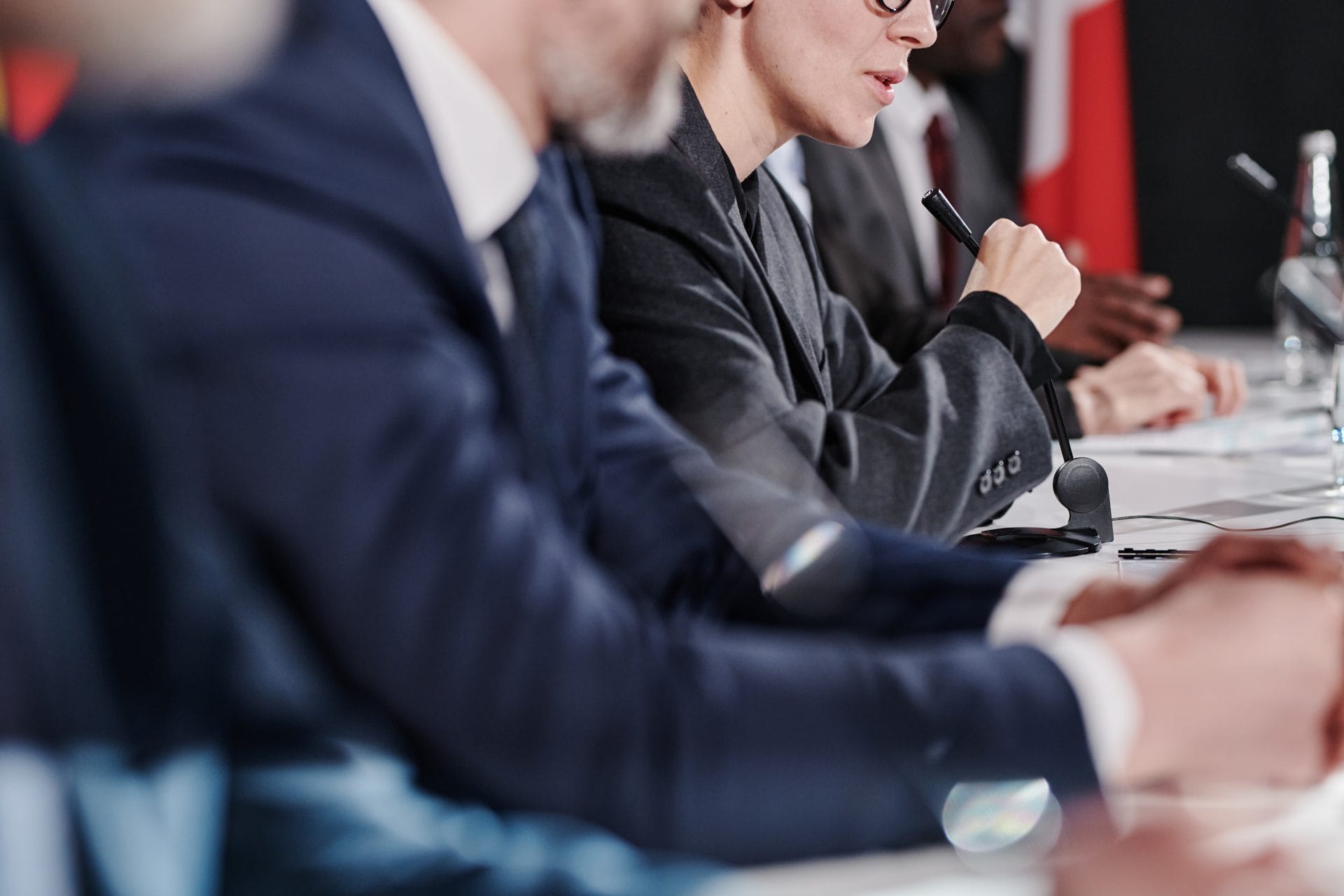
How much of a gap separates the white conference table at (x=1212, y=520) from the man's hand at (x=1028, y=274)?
20 centimetres

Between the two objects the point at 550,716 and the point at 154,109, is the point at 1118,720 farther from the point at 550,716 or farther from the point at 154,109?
the point at 154,109

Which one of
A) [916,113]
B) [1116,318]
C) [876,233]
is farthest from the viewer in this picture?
[916,113]

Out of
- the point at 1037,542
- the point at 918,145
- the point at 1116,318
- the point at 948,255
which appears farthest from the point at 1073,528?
the point at 918,145

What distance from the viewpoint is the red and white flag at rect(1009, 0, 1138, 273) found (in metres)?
3.97

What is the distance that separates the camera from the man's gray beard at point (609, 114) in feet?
1.97

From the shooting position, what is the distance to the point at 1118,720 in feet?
1.60

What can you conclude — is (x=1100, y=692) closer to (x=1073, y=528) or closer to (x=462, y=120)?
(x=462, y=120)

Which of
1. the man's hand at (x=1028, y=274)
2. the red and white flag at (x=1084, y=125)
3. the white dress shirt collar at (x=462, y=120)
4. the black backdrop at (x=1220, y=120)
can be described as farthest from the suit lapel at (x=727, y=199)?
the black backdrop at (x=1220, y=120)

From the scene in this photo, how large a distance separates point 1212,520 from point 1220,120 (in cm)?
326

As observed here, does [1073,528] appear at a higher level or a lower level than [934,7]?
lower

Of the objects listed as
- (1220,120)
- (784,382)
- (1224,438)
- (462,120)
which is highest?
(462,120)

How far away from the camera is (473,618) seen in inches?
17.3

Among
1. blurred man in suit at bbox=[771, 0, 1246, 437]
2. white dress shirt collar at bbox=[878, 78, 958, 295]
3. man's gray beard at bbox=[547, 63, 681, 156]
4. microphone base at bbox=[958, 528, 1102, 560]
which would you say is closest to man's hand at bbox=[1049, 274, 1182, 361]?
blurred man in suit at bbox=[771, 0, 1246, 437]

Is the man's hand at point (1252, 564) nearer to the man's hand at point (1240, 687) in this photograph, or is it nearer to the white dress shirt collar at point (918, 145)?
the man's hand at point (1240, 687)
